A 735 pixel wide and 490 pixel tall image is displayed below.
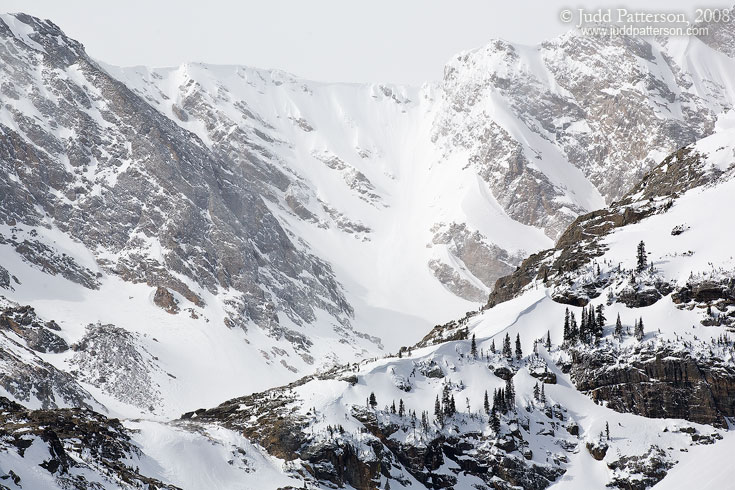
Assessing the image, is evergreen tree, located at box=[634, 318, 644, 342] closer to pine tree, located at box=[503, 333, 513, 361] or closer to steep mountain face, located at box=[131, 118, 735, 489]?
steep mountain face, located at box=[131, 118, 735, 489]

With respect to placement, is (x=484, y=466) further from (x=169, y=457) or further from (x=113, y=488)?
(x=113, y=488)

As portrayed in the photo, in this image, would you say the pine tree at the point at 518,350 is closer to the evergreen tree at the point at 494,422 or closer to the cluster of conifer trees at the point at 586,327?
the cluster of conifer trees at the point at 586,327

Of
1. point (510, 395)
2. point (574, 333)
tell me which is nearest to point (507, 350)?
point (574, 333)

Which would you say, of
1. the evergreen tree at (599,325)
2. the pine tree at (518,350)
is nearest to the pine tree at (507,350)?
the pine tree at (518,350)

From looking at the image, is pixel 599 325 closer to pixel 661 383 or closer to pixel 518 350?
pixel 661 383

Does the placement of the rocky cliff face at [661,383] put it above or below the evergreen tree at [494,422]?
above

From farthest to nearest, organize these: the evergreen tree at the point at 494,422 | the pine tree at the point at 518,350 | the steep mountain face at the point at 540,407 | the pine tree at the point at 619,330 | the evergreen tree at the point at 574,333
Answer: the evergreen tree at the point at 574,333 < the pine tree at the point at 518,350 < the pine tree at the point at 619,330 < the evergreen tree at the point at 494,422 < the steep mountain face at the point at 540,407

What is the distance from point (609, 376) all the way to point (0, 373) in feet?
439

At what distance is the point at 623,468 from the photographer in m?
167

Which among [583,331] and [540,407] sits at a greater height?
[583,331]

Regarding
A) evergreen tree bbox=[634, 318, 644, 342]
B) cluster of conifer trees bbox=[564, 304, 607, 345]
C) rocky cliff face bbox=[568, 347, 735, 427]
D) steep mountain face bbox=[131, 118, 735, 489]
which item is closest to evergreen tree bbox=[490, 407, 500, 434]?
steep mountain face bbox=[131, 118, 735, 489]

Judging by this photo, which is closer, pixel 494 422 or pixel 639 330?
pixel 494 422

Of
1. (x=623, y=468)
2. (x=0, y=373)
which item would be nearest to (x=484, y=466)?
(x=623, y=468)

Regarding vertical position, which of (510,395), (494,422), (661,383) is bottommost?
(494,422)
